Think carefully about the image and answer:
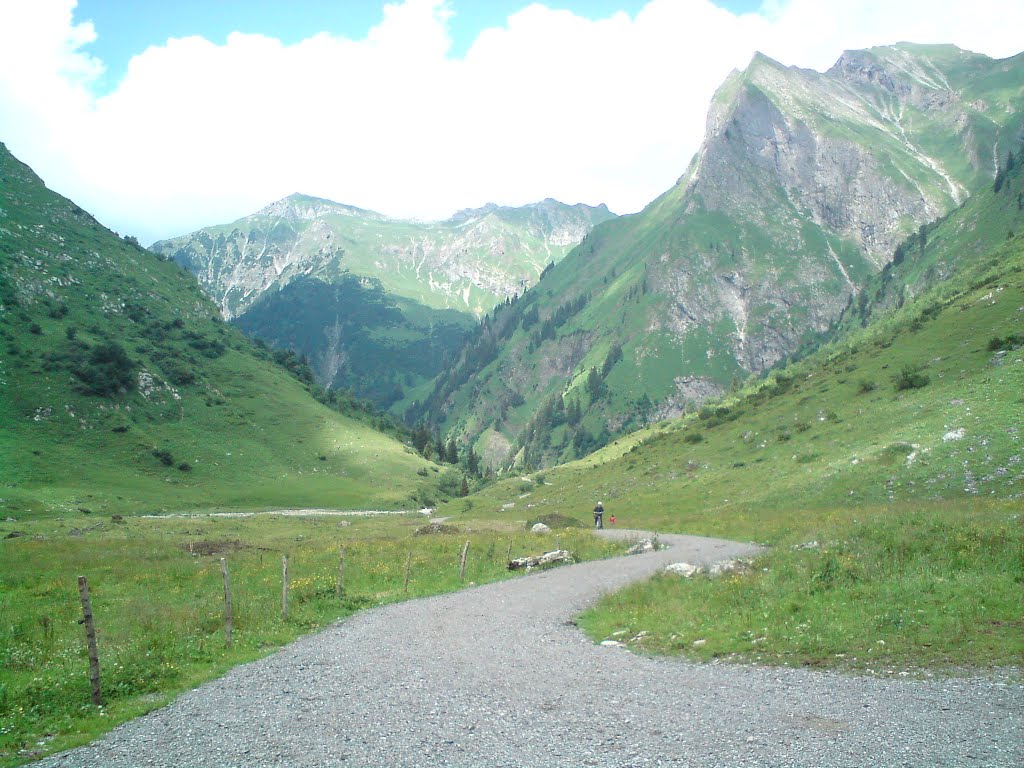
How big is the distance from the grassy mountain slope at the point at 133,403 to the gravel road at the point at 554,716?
280ft

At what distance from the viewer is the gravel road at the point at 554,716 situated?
11.2 meters

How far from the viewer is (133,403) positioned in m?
128

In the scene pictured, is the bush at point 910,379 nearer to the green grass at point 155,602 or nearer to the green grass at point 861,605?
the green grass at point 861,605

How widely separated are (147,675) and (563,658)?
12623 millimetres

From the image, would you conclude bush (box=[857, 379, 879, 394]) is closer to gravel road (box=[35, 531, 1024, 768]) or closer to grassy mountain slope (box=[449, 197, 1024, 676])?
grassy mountain slope (box=[449, 197, 1024, 676])

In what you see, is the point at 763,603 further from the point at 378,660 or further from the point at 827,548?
the point at 378,660

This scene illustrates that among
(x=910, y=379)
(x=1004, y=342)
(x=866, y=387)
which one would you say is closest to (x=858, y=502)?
(x=910, y=379)

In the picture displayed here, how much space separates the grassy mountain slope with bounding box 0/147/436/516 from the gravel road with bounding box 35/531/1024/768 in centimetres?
8538

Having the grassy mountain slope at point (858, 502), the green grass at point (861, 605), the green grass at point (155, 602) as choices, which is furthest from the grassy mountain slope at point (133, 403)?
the green grass at point (861, 605)

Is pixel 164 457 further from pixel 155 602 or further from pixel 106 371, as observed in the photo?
pixel 155 602

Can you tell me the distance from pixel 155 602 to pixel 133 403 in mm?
118945

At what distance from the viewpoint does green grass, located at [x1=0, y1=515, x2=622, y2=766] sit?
15.2 m

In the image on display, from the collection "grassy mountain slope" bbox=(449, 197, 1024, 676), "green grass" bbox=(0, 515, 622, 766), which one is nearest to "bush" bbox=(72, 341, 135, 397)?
"green grass" bbox=(0, 515, 622, 766)

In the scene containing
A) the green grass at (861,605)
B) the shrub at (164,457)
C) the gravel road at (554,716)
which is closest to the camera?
the gravel road at (554,716)
